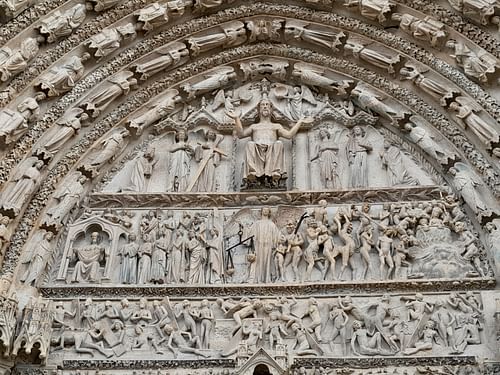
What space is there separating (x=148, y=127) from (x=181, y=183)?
42.3 inches

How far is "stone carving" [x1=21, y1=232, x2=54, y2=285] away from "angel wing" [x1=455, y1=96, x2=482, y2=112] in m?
5.21

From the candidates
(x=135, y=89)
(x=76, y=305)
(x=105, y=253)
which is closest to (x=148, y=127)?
(x=135, y=89)

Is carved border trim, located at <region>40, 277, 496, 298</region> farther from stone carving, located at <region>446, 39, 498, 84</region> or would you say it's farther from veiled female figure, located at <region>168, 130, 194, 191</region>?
stone carving, located at <region>446, 39, 498, 84</region>

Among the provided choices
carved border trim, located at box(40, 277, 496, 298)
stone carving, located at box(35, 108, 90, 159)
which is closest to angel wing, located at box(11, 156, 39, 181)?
stone carving, located at box(35, 108, 90, 159)

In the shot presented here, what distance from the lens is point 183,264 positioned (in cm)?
891

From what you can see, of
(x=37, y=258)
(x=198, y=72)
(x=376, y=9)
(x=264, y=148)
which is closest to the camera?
(x=37, y=258)

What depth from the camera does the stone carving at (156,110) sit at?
10.1 m

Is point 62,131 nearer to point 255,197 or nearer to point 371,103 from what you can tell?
point 255,197

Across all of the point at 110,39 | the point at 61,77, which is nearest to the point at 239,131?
the point at 110,39

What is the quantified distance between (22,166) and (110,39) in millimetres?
2086

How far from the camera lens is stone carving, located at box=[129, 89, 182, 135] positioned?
10086 millimetres

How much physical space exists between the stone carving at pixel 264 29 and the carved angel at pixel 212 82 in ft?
1.98

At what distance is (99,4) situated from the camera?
9.97 metres

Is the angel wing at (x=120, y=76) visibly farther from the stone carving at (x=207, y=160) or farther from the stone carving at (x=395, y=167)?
the stone carving at (x=395, y=167)
